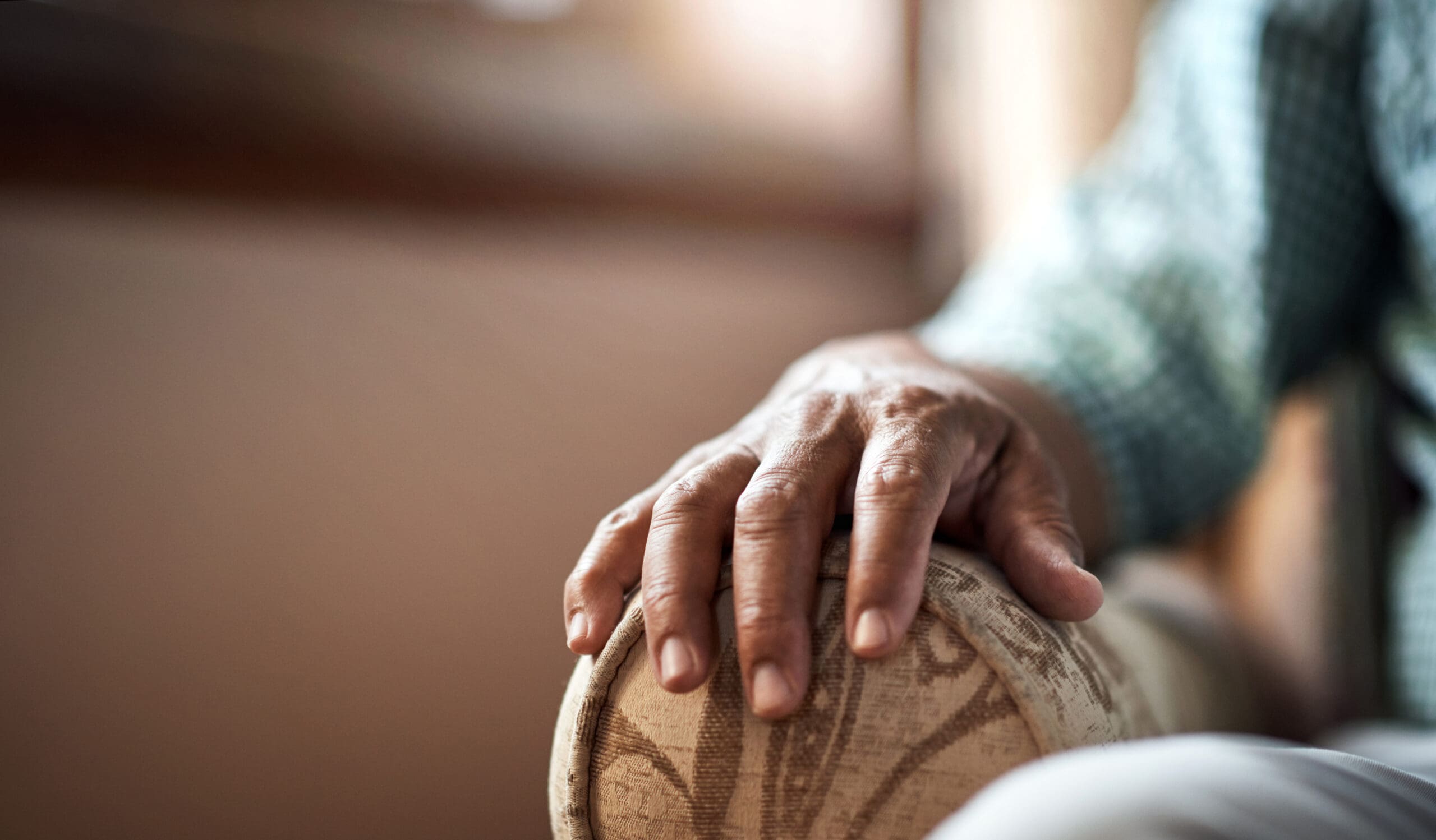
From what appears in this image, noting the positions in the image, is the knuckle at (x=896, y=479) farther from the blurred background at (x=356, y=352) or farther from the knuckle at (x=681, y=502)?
the blurred background at (x=356, y=352)

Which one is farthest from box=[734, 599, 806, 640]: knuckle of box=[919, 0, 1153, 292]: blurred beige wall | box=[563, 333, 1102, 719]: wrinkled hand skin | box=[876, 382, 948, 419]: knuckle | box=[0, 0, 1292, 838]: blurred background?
box=[919, 0, 1153, 292]: blurred beige wall

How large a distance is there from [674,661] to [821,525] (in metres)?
0.07

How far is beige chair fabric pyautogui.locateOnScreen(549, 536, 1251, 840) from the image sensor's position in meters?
0.25

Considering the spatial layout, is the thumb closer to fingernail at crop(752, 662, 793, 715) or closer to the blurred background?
fingernail at crop(752, 662, 793, 715)

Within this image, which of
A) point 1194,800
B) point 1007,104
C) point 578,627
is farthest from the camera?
point 1007,104

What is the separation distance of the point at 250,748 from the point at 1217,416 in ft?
2.49

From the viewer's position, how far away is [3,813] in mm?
633

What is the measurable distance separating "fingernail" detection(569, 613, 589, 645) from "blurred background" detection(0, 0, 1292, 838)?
53cm

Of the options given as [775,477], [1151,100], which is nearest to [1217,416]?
[1151,100]

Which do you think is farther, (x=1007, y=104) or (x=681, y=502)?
(x=1007, y=104)

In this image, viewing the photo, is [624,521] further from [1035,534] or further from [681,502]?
[1035,534]

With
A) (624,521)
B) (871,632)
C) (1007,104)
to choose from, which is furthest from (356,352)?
(1007,104)

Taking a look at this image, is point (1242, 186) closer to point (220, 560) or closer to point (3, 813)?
point (220, 560)

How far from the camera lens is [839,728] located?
0.26 meters
